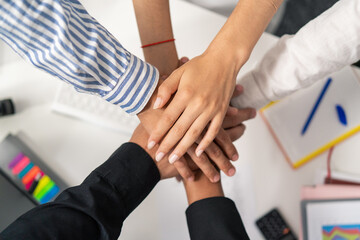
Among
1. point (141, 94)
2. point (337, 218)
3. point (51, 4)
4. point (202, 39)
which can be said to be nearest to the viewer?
point (51, 4)

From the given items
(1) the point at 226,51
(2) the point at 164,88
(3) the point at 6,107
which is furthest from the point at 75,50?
(3) the point at 6,107

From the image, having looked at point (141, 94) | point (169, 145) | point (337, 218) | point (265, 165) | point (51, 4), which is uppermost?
point (51, 4)

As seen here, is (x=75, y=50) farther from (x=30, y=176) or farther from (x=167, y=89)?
(x=30, y=176)

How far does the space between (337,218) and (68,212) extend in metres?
0.56

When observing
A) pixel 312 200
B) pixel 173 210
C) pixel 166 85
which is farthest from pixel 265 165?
pixel 166 85

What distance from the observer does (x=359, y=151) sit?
0.74m

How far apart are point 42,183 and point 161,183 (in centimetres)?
26

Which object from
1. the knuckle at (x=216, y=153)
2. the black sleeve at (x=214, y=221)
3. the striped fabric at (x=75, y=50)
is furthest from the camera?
the knuckle at (x=216, y=153)

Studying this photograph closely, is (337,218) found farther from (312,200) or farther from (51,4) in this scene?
Answer: (51,4)

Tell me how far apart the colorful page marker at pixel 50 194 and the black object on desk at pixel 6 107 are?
21cm

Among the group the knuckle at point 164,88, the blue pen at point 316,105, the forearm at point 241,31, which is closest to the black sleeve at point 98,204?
the knuckle at point 164,88

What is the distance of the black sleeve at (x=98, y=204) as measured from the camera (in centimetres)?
47

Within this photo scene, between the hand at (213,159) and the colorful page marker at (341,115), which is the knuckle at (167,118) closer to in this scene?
the hand at (213,159)

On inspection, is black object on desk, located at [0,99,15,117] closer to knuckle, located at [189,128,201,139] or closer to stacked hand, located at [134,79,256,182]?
stacked hand, located at [134,79,256,182]
